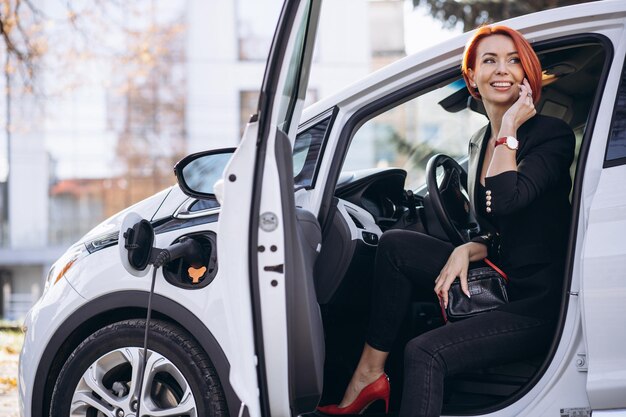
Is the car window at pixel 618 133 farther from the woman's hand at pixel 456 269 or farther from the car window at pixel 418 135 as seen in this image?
the car window at pixel 418 135

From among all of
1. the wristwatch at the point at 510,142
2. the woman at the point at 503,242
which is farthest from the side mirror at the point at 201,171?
the wristwatch at the point at 510,142

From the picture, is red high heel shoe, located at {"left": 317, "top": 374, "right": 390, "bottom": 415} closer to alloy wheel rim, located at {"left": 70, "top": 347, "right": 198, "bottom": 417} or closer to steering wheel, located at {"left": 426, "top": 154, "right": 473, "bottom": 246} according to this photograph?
alloy wheel rim, located at {"left": 70, "top": 347, "right": 198, "bottom": 417}

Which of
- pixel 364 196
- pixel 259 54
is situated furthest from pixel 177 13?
pixel 364 196

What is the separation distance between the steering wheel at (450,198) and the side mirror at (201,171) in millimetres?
843

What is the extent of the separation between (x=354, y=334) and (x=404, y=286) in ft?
1.52

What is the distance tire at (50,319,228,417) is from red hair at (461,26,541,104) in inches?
54.7

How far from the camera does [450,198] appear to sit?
3.33m

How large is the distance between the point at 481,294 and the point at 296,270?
73 cm

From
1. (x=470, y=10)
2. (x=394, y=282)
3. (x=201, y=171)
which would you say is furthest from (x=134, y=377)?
(x=470, y=10)

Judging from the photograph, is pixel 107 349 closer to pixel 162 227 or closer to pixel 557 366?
pixel 162 227

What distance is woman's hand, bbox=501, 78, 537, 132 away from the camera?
2.65m

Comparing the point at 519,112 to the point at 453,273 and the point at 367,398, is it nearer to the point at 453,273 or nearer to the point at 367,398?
the point at 453,273

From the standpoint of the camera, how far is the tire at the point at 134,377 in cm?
271

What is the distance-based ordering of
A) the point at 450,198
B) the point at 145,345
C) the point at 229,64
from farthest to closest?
the point at 229,64
the point at 450,198
the point at 145,345
